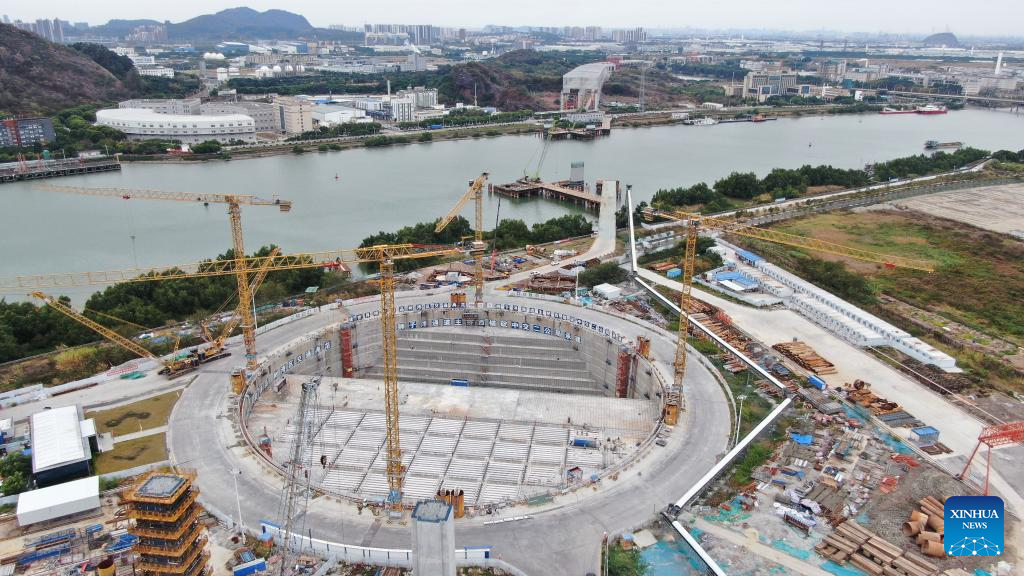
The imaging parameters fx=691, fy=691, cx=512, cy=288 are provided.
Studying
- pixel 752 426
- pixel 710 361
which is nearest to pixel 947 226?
pixel 710 361

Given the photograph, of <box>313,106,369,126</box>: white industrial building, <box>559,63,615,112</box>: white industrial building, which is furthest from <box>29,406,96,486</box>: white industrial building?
<box>559,63,615,112</box>: white industrial building

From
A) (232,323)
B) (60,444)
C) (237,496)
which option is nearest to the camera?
(237,496)

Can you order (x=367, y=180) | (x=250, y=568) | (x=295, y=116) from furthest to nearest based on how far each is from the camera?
(x=295, y=116)
(x=367, y=180)
(x=250, y=568)

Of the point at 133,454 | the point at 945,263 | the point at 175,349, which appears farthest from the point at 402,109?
the point at 133,454

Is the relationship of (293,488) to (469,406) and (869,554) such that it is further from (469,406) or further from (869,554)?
(869,554)

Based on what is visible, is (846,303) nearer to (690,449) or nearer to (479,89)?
(690,449)

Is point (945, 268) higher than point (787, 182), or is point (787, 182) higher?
point (787, 182)

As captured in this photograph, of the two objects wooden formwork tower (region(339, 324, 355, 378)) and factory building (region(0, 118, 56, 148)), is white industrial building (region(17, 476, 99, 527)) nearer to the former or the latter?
wooden formwork tower (region(339, 324, 355, 378))
